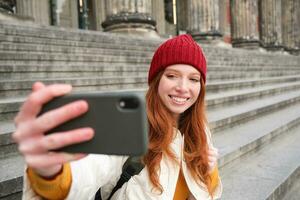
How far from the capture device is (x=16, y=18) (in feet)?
19.1

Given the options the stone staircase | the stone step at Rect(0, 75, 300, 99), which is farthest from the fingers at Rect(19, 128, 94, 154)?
the stone step at Rect(0, 75, 300, 99)

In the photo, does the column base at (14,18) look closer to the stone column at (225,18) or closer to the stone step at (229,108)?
the stone step at (229,108)

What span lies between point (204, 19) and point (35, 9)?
5.25 m

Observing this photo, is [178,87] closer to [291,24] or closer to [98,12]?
[98,12]

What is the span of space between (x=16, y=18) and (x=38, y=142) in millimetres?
5777

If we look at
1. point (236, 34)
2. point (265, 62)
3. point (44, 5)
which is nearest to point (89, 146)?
point (265, 62)

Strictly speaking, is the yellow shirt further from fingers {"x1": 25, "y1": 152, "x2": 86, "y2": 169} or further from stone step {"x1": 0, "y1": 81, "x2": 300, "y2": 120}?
stone step {"x1": 0, "y1": 81, "x2": 300, "y2": 120}

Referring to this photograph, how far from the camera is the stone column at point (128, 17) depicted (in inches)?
310

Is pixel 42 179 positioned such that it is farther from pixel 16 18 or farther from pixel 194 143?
pixel 16 18

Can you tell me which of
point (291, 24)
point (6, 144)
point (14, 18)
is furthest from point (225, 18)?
point (6, 144)

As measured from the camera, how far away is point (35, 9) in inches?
448

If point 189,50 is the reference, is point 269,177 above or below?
below

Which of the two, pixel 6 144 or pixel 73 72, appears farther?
pixel 73 72

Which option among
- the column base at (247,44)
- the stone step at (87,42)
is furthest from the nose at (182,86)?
the column base at (247,44)
